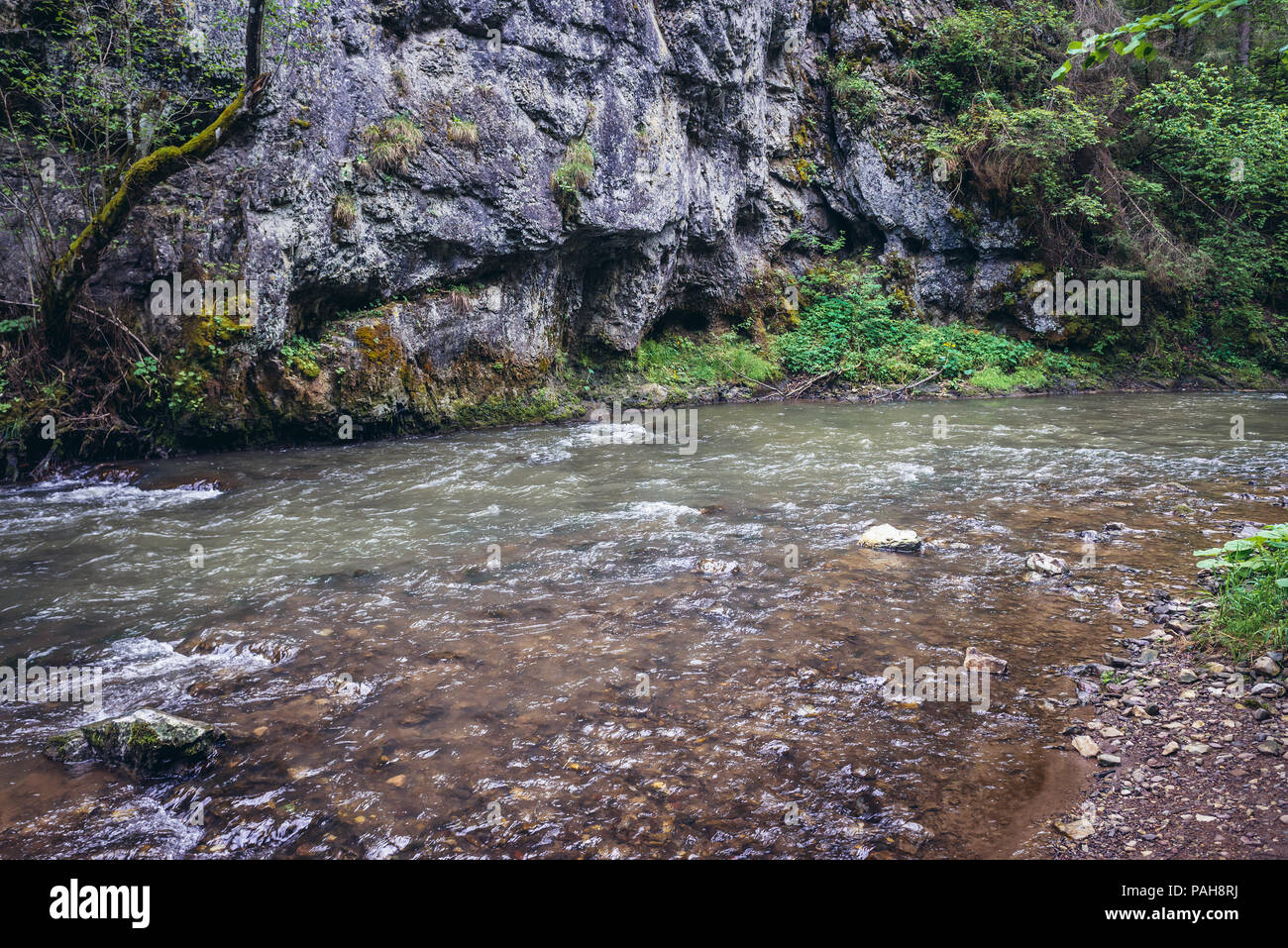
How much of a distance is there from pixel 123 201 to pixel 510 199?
5.71m

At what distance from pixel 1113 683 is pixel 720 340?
46.3 feet

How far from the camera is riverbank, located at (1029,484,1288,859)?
247 centimetres

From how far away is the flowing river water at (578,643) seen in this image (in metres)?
2.81

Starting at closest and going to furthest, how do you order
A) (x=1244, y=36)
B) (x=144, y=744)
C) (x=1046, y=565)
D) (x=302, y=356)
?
(x=144, y=744) → (x=1046, y=565) → (x=302, y=356) → (x=1244, y=36)

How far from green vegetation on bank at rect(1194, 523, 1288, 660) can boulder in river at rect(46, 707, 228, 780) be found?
5.20 m

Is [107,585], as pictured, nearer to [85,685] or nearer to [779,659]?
[85,685]

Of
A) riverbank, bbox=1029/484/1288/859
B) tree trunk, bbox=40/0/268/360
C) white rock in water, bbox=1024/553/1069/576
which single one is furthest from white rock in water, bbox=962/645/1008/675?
tree trunk, bbox=40/0/268/360

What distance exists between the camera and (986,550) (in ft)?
19.1

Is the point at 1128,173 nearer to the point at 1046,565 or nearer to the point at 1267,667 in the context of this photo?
the point at 1046,565

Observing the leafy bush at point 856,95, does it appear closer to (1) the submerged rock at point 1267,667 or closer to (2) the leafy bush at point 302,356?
(2) the leafy bush at point 302,356

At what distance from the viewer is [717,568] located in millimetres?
5578

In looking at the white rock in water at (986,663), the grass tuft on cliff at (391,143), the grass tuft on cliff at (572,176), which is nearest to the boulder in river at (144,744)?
the white rock in water at (986,663)

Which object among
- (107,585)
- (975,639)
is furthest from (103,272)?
(975,639)

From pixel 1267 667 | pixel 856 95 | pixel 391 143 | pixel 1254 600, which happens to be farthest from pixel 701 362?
pixel 1267 667
